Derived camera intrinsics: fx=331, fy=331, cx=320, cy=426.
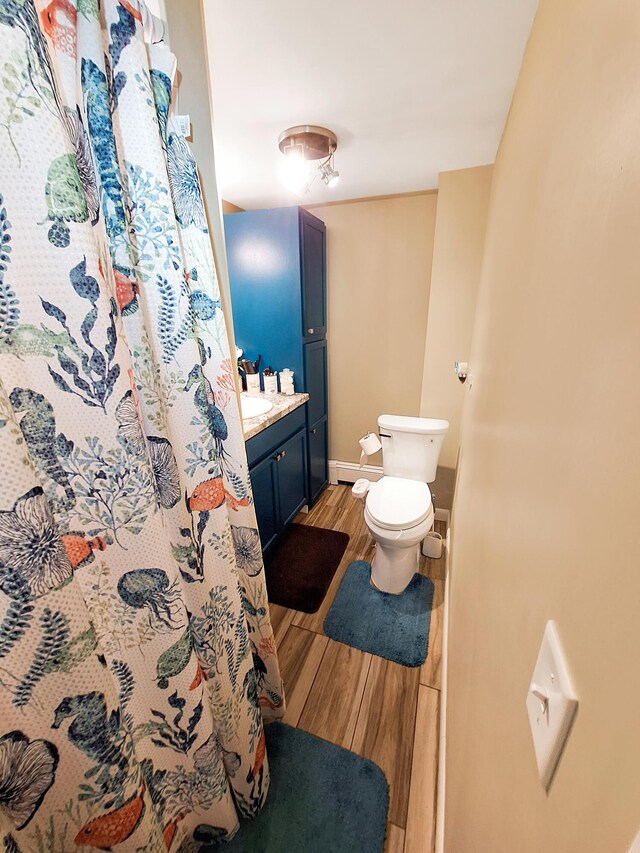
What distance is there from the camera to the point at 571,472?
0.35m

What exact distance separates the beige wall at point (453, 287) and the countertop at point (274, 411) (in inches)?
34.2

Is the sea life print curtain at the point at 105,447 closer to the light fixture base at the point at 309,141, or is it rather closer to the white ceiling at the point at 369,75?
the white ceiling at the point at 369,75

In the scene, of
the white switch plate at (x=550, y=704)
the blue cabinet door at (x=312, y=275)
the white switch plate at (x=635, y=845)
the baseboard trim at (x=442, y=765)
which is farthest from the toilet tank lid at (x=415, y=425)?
the white switch plate at (x=635, y=845)

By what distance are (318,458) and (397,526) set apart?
3.84 ft

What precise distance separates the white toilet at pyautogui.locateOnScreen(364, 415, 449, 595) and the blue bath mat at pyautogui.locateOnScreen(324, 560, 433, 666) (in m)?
0.08

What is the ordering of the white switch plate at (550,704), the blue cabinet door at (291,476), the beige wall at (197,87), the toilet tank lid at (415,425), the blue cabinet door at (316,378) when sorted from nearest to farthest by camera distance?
the white switch plate at (550,704)
the beige wall at (197,87)
the toilet tank lid at (415,425)
the blue cabinet door at (291,476)
the blue cabinet door at (316,378)

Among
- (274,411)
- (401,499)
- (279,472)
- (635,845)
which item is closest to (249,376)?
(274,411)

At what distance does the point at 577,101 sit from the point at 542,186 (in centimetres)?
16

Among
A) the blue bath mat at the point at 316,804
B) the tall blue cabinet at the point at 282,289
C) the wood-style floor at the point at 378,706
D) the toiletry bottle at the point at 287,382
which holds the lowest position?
the blue bath mat at the point at 316,804

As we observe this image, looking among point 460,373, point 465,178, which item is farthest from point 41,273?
point 465,178

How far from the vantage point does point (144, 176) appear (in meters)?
0.66

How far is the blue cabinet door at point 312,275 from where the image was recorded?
2146 millimetres

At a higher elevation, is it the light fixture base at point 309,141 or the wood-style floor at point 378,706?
the light fixture base at point 309,141

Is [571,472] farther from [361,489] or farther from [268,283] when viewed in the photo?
[268,283]
